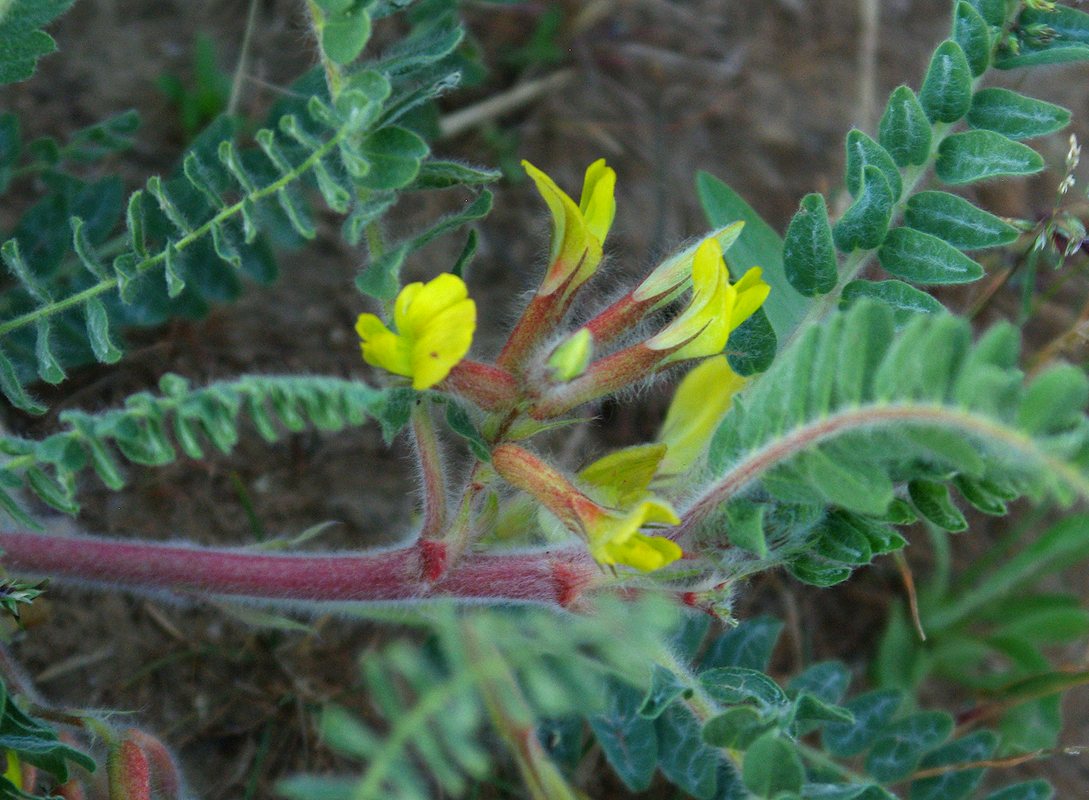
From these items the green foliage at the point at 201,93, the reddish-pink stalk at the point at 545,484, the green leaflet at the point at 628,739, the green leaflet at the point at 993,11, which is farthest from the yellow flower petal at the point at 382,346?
the green foliage at the point at 201,93

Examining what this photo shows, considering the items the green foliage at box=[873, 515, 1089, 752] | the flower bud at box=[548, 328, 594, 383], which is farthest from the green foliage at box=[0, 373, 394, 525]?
the green foliage at box=[873, 515, 1089, 752]

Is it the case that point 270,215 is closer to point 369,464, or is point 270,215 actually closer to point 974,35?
point 369,464

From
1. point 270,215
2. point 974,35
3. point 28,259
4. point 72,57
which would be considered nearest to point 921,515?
point 974,35

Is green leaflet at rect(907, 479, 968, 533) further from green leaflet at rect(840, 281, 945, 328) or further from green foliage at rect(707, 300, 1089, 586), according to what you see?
green leaflet at rect(840, 281, 945, 328)

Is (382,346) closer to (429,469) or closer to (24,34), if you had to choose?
(429,469)

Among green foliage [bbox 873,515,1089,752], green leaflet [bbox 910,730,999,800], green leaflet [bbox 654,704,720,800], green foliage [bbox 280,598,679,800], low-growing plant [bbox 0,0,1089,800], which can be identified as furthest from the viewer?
green foliage [bbox 873,515,1089,752]
